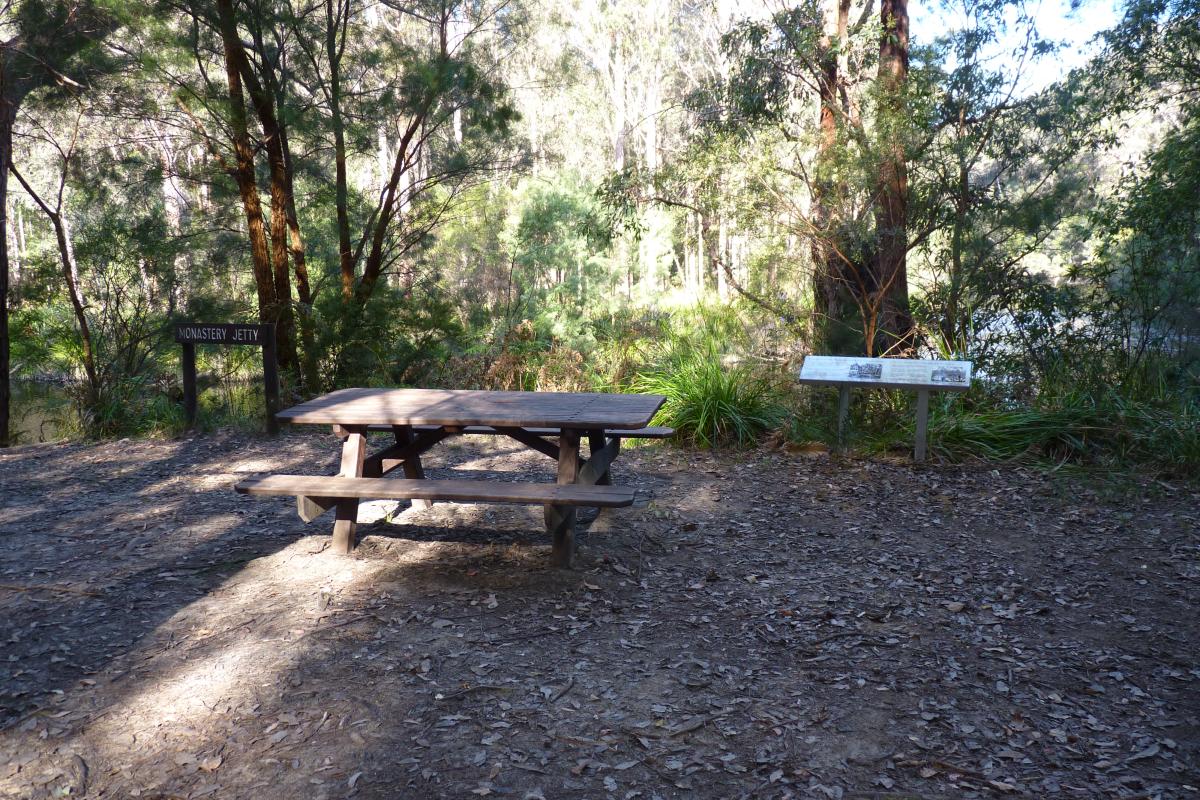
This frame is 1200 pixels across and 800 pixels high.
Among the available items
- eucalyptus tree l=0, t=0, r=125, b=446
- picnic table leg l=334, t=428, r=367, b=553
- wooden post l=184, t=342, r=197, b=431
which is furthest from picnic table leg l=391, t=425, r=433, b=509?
eucalyptus tree l=0, t=0, r=125, b=446

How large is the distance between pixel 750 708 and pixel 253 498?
11.9 ft

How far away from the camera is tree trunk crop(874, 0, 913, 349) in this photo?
6410 millimetres

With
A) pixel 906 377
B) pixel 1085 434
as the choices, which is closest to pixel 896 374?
pixel 906 377

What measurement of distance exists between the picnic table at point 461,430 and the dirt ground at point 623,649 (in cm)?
26

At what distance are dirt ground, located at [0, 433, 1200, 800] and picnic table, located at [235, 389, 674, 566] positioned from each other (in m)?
0.26

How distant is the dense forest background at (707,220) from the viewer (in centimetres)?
655

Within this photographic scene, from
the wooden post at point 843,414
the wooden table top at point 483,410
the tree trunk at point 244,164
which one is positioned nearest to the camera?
the wooden table top at point 483,410

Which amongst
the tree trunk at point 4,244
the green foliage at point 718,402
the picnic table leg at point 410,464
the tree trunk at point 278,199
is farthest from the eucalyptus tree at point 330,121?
the picnic table leg at point 410,464

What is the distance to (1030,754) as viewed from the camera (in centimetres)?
246

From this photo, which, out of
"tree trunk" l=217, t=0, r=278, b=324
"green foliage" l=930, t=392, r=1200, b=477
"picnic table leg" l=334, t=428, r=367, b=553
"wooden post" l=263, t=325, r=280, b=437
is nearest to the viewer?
"picnic table leg" l=334, t=428, r=367, b=553

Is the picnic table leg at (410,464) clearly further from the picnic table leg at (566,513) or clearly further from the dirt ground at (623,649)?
the picnic table leg at (566,513)

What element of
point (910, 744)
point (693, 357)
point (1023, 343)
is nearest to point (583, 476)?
point (910, 744)

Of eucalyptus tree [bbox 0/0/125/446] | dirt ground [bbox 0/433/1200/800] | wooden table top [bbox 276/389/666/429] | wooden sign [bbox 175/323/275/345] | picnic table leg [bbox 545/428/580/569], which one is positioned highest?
eucalyptus tree [bbox 0/0/125/446]

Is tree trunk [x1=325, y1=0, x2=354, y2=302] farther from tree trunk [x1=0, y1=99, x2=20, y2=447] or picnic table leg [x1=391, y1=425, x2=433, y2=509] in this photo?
picnic table leg [x1=391, y1=425, x2=433, y2=509]
